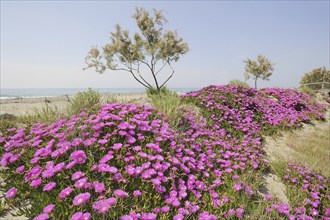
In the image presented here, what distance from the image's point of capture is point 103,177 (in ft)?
9.85

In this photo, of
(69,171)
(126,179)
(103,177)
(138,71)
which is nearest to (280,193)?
(126,179)

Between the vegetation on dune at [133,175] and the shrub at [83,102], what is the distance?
93cm

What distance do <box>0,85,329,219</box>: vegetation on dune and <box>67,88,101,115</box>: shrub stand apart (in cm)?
93

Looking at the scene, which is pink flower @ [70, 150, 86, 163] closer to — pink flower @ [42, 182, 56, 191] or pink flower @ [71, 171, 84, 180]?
pink flower @ [71, 171, 84, 180]

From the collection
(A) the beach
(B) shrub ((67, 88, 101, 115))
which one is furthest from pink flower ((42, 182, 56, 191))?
(A) the beach

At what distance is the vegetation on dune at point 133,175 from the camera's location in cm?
263

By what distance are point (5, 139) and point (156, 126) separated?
2.85m

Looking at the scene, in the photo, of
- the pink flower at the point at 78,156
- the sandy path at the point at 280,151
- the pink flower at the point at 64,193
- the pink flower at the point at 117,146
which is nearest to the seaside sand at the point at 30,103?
the pink flower at the point at 117,146

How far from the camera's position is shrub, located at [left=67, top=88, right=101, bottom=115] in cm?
572

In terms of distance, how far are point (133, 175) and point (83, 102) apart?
3846 millimetres

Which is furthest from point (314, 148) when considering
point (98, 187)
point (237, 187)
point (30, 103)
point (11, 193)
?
point (30, 103)

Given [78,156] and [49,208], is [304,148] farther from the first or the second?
[49,208]

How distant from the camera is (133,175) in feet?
10.1

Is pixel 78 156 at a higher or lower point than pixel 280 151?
higher
